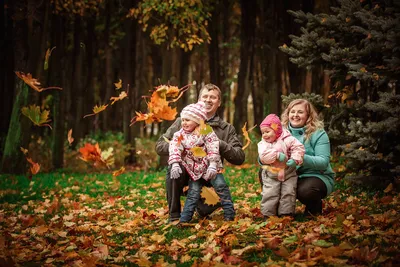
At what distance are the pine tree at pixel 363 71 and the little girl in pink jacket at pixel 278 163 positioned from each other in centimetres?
192

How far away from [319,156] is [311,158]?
0.14 metres

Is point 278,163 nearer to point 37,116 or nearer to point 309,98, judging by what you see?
point 309,98

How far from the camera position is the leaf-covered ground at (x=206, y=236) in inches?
155

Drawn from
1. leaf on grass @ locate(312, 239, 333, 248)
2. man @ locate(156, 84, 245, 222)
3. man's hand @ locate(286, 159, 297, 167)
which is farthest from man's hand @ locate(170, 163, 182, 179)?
leaf on grass @ locate(312, 239, 333, 248)

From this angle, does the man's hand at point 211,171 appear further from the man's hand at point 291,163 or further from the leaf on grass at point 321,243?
the leaf on grass at point 321,243

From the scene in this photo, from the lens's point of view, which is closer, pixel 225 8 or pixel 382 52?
pixel 382 52

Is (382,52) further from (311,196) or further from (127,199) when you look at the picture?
(127,199)

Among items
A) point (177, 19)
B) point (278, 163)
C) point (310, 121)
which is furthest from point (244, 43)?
point (278, 163)

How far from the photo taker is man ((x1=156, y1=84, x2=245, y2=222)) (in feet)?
18.4

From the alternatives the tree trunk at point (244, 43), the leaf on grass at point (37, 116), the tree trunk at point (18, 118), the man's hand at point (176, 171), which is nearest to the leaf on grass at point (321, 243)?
the man's hand at point (176, 171)

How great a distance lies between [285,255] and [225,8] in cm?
1645

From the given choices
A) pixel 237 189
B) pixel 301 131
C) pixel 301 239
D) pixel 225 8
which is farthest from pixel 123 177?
pixel 225 8

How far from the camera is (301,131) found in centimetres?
567

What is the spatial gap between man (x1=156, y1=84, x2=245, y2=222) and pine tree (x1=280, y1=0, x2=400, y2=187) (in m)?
2.13
